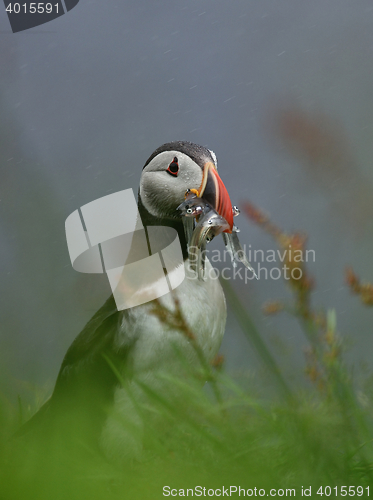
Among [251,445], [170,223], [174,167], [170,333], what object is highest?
[174,167]

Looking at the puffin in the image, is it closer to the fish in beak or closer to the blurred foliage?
the fish in beak

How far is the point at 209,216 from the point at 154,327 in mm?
456

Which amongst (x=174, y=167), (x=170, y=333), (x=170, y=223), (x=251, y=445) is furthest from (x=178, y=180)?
(x=251, y=445)

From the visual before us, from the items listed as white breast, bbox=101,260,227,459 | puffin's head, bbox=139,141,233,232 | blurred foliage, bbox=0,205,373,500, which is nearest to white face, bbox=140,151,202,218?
puffin's head, bbox=139,141,233,232

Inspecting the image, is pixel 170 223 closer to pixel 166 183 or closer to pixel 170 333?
pixel 166 183

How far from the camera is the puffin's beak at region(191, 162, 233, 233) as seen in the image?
1297 mm

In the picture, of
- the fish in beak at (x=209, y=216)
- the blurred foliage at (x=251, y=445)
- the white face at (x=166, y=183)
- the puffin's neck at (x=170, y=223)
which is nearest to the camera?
the blurred foliage at (x=251, y=445)

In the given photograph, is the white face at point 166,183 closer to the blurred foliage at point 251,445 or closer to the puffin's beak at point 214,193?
the puffin's beak at point 214,193

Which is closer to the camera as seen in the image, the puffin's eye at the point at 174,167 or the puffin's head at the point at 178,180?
the puffin's head at the point at 178,180

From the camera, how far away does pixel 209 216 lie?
3.77ft

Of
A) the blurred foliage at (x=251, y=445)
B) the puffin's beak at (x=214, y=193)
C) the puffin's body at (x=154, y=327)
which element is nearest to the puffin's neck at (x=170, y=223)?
the puffin's body at (x=154, y=327)

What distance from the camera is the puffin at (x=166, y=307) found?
126cm

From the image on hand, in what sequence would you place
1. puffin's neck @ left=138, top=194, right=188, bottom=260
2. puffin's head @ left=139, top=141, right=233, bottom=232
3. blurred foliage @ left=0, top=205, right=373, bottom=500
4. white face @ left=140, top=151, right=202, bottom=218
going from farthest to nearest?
puffin's neck @ left=138, top=194, right=188, bottom=260, white face @ left=140, top=151, right=202, bottom=218, puffin's head @ left=139, top=141, right=233, bottom=232, blurred foliage @ left=0, top=205, right=373, bottom=500

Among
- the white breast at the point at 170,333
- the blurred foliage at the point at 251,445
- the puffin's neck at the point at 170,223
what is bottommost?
the white breast at the point at 170,333
